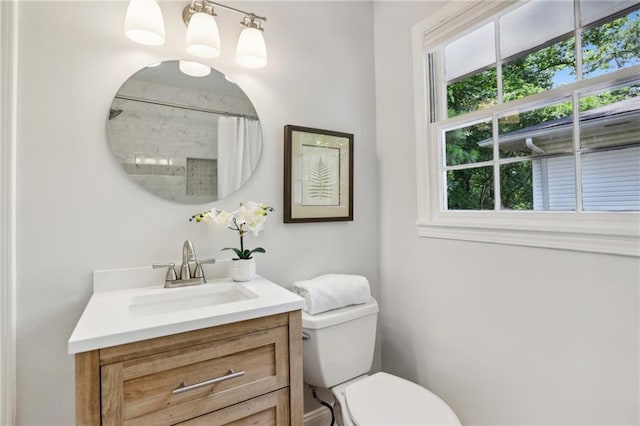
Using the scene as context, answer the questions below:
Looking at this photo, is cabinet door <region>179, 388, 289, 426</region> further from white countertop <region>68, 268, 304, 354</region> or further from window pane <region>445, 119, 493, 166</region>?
window pane <region>445, 119, 493, 166</region>

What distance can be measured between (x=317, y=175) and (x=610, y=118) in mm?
1181

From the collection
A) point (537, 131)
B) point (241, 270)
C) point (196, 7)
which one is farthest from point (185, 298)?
point (537, 131)

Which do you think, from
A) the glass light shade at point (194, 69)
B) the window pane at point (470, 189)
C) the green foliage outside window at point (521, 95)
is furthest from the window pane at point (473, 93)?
the glass light shade at point (194, 69)

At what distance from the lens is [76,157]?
1182 mm

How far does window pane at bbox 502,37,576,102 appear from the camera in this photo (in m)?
1.19

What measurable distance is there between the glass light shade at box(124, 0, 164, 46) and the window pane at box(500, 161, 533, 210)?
1505 mm

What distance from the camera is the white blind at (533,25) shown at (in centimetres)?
120

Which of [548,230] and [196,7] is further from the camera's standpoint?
[196,7]

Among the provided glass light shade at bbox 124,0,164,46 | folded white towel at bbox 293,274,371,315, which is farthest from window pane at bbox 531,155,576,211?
glass light shade at bbox 124,0,164,46

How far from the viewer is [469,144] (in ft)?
4.98

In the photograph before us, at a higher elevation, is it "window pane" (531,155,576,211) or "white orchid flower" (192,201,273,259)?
"window pane" (531,155,576,211)

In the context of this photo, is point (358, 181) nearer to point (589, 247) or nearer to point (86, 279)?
point (589, 247)

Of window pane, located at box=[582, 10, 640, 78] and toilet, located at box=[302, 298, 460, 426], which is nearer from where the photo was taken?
window pane, located at box=[582, 10, 640, 78]

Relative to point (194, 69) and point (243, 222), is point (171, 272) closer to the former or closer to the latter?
point (243, 222)
